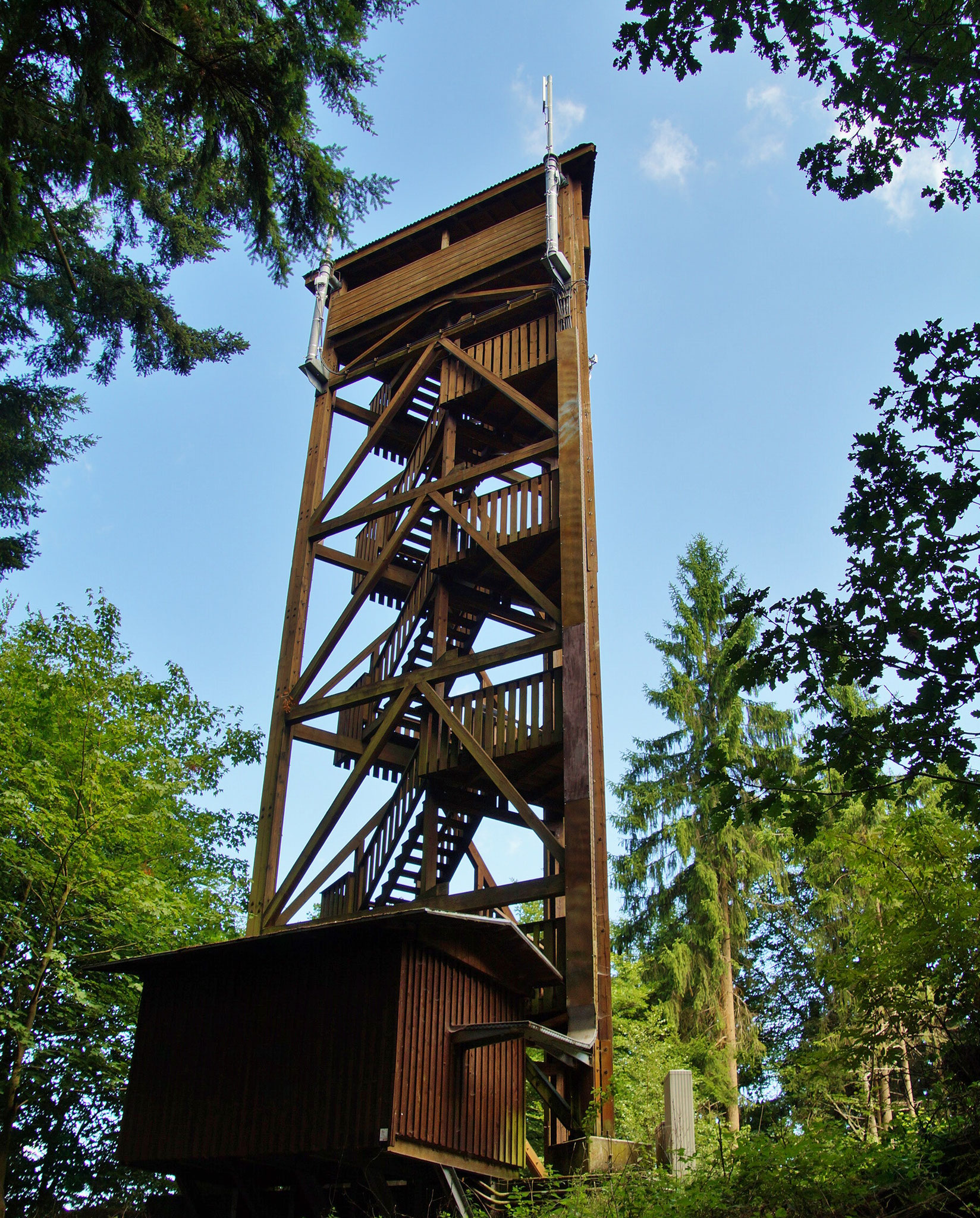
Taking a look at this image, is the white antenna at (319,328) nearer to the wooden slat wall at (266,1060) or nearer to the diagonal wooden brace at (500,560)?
the diagonal wooden brace at (500,560)

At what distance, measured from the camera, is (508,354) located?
1459 centimetres

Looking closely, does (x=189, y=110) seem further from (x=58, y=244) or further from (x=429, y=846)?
(x=429, y=846)

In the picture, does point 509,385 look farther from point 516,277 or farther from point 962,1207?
point 962,1207

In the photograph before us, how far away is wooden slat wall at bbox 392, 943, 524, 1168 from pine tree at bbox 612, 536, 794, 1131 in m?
9.07

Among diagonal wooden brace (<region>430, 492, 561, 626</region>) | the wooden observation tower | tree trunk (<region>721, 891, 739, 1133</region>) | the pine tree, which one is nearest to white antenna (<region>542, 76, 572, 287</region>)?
the wooden observation tower

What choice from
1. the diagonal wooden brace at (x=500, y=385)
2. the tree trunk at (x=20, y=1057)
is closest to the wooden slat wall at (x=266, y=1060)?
the tree trunk at (x=20, y=1057)

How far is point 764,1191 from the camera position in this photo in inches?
270

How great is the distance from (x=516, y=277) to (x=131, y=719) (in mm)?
7907

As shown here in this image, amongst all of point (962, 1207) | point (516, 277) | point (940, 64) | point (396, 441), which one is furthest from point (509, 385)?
point (962, 1207)

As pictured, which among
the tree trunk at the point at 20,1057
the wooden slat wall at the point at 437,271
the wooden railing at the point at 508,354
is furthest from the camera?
the wooden slat wall at the point at 437,271

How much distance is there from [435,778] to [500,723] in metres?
1.23

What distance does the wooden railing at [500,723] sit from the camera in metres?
12.1

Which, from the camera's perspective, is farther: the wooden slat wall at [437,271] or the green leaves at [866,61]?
the wooden slat wall at [437,271]

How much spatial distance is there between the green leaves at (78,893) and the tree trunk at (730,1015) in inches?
328
